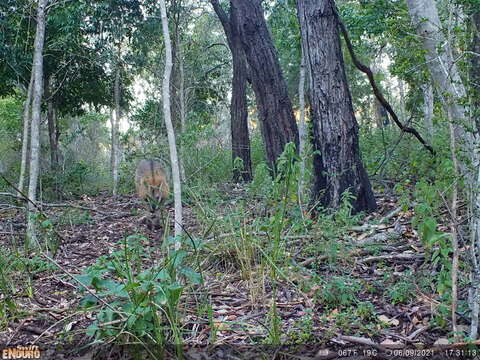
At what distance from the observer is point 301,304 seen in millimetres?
3535

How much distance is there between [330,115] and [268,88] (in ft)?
9.06

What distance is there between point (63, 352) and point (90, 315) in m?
0.53

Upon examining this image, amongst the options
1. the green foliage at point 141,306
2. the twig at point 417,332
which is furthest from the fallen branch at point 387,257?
the green foliage at point 141,306

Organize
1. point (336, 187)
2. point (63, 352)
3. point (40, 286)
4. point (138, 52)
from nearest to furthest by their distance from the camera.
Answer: point (63, 352) → point (40, 286) → point (336, 187) → point (138, 52)

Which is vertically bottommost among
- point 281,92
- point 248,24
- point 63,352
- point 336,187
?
point 63,352

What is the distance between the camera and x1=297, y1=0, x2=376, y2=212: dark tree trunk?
5.61m

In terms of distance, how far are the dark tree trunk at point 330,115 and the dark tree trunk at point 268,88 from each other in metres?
2.21

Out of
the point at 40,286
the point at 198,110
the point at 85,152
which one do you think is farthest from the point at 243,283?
the point at 85,152

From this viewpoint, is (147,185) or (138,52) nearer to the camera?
(147,185)

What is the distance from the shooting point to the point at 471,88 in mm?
2969

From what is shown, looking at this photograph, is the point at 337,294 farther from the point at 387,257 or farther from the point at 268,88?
the point at 268,88

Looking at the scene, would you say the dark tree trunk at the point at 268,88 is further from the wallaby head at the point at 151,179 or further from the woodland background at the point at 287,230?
the wallaby head at the point at 151,179

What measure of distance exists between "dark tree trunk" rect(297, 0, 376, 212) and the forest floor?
761 mm

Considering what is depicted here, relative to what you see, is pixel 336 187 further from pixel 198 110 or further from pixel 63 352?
pixel 198 110
